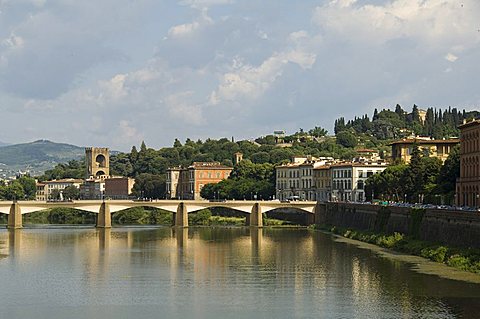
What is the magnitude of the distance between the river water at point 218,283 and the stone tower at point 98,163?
122345 millimetres

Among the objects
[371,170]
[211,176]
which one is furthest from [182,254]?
[211,176]

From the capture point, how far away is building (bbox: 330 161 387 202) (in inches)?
4063

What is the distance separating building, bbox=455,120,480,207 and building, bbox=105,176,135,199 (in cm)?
10237

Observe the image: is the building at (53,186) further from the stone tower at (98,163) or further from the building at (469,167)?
the building at (469,167)

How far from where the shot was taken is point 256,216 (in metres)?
94.5

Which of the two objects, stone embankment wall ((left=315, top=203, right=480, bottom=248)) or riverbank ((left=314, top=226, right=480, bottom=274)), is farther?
stone embankment wall ((left=315, top=203, right=480, bottom=248))

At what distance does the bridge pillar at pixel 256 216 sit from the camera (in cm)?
9406

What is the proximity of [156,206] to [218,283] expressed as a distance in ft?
157

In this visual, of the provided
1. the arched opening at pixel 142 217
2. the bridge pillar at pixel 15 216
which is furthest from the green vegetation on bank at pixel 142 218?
the bridge pillar at pixel 15 216

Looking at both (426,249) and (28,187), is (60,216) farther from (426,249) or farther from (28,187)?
(426,249)

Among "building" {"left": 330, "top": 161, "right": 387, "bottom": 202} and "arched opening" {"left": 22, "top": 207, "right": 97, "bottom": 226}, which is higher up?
"building" {"left": 330, "top": 161, "right": 387, "bottom": 202}

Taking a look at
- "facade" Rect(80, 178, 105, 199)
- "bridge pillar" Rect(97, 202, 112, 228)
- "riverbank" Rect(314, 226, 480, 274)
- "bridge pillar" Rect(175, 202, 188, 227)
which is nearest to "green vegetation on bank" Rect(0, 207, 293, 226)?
"bridge pillar" Rect(175, 202, 188, 227)

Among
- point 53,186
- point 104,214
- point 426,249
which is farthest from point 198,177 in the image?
point 426,249

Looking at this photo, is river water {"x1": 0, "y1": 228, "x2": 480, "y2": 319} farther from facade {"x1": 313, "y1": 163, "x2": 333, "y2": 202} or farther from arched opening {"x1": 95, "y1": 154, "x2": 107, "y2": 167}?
arched opening {"x1": 95, "y1": 154, "x2": 107, "y2": 167}
